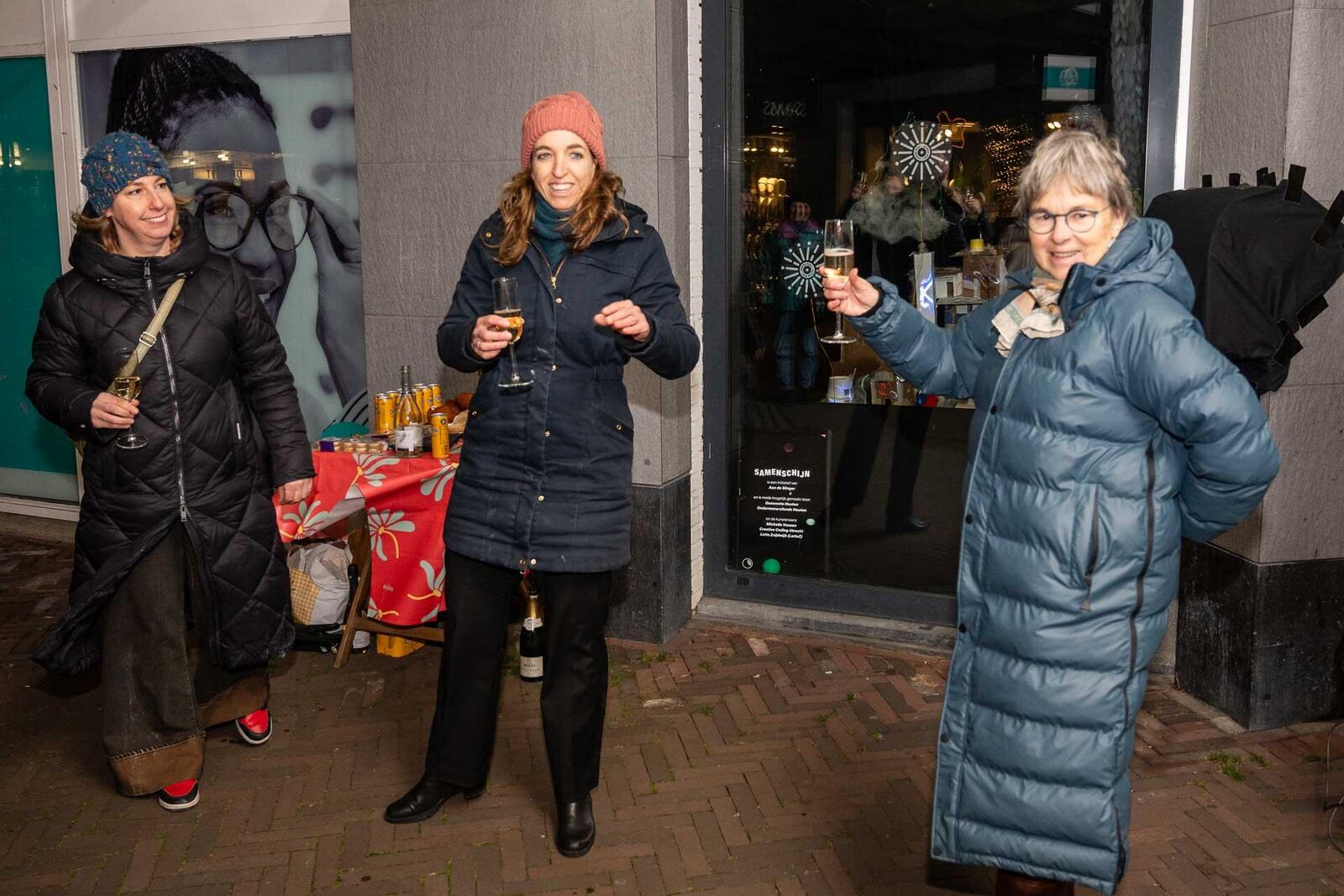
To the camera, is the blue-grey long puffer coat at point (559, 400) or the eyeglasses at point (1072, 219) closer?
the eyeglasses at point (1072, 219)

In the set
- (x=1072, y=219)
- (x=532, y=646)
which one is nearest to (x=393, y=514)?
(x=532, y=646)

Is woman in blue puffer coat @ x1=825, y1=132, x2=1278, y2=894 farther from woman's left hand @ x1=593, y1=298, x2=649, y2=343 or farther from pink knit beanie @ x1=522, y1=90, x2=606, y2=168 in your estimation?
pink knit beanie @ x1=522, y1=90, x2=606, y2=168

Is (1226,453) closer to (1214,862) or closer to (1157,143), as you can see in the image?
(1214,862)

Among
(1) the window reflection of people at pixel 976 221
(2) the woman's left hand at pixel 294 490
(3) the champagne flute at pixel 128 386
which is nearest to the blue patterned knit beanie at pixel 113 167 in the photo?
(3) the champagne flute at pixel 128 386

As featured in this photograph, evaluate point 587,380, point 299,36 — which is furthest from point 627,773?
point 299,36

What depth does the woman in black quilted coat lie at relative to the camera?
382cm

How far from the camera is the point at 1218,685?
15.5 ft

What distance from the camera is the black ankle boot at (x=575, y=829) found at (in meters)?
3.72

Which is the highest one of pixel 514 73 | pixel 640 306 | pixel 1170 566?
pixel 514 73

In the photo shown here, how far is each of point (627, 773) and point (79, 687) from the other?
95.6 inches

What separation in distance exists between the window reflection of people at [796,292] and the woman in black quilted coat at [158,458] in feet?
7.62

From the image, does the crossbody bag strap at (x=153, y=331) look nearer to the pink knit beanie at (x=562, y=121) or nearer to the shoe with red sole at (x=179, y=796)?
the pink knit beanie at (x=562, y=121)

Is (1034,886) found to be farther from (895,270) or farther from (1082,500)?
(895,270)

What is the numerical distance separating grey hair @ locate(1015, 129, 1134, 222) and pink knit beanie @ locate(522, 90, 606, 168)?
1.36m
